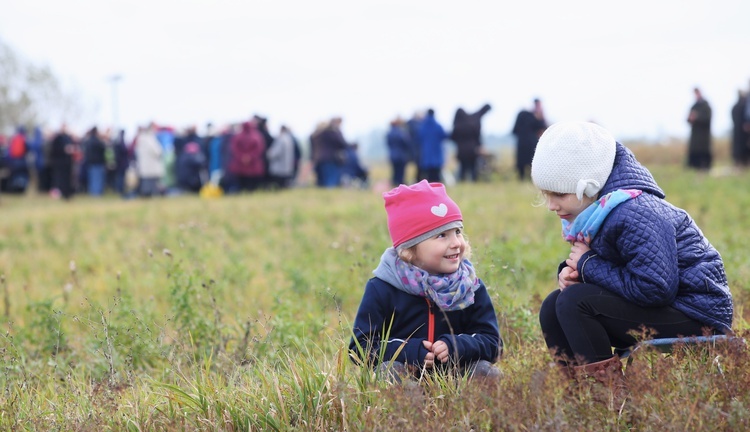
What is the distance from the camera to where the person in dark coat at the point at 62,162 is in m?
22.4

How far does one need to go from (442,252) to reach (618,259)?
0.76 meters

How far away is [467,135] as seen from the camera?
19484mm

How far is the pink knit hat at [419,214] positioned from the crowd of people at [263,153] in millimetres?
14839

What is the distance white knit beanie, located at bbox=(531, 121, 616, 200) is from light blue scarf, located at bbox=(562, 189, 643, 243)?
3.5 inches

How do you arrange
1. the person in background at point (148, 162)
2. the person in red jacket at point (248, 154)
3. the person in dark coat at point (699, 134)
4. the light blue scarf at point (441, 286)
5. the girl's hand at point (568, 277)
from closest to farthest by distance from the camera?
1. the girl's hand at point (568, 277)
2. the light blue scarf at point (441, 286)
3. the person in dark coat at point (699, 134)
4. the person in red jacket at point (248, 154)
5. the person in background at point (148, 162)

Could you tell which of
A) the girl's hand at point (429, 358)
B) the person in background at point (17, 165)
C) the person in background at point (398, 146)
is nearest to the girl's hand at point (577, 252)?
the girl's hand at point (429, 358)

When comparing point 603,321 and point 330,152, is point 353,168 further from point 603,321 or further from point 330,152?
point 603,321

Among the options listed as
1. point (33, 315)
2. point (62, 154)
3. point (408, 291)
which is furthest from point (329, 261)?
point (62, 154)

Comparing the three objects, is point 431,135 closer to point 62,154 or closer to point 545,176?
point 62,154

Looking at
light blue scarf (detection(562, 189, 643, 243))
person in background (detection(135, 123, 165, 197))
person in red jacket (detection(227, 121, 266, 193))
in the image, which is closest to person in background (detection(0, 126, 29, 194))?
person in background (detection(135, 123, 165, 197))

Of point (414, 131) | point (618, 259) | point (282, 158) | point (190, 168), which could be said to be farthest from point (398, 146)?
point (618, 259)

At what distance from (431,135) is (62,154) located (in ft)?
32.3

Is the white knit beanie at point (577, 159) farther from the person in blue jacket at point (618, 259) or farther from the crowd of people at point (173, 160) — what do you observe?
the crowd of people at point (173, 160)

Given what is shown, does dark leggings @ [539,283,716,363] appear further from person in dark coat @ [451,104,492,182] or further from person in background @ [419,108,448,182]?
person in dark coat @ [451,104,492,182]
